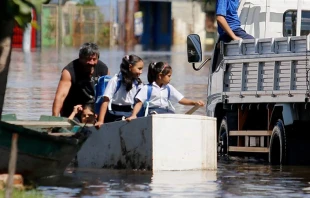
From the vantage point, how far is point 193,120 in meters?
14.9

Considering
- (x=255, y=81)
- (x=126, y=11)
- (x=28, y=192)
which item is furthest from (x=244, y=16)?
(x=126, y=11)

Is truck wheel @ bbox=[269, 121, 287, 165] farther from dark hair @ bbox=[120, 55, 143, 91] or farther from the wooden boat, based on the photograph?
the wooden boat

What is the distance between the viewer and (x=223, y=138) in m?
18.1

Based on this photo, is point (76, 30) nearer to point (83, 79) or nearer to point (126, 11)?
point (126, 11)

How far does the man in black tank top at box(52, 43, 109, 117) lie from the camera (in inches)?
640

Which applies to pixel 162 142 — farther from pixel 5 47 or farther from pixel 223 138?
pixel 5 47

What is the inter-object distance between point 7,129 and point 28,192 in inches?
30.2

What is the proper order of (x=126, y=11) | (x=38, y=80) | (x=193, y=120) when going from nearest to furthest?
1. (x=193, y=120)
2. (x=38, y=80)
3. (x=126, y=11)

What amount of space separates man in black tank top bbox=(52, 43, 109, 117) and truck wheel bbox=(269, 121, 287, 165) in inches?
89.5

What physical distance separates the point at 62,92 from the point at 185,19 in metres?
66.5

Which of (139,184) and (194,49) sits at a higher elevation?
(194,49)

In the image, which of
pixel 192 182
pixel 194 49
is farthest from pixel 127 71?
pixel 192 182

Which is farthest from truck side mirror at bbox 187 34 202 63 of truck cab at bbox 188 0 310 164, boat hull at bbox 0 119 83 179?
boat hull at bbox 0 119 83 179

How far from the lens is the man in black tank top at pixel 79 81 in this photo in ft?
53.4
